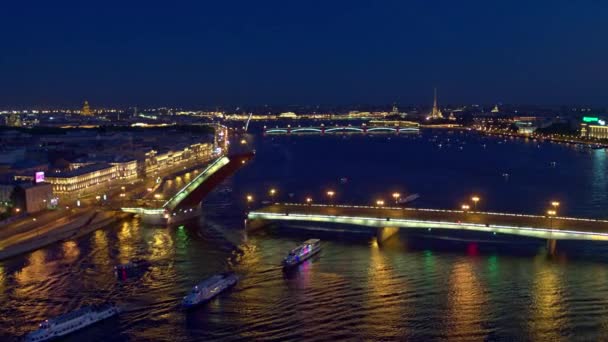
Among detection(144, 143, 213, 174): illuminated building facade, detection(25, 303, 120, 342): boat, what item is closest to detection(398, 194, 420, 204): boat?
detection(25, 303, 120, 342): boat

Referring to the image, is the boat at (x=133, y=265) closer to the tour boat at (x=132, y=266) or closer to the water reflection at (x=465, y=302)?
the tour boat at (x=132, y=266)

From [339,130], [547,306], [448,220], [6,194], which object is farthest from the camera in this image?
[339,130]

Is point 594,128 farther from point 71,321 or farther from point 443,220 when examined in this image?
point 71,321

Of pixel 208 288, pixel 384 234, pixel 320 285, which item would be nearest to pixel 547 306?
pixel 320 285

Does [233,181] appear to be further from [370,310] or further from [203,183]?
[370,310]

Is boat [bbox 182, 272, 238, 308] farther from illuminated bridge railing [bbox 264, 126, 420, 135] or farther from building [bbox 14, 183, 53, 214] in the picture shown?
illuminated bridge railing [bbox 264, 126, 420, 135]

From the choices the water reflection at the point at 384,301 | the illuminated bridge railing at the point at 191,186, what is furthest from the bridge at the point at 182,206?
the water reflection at the point at 384,301
